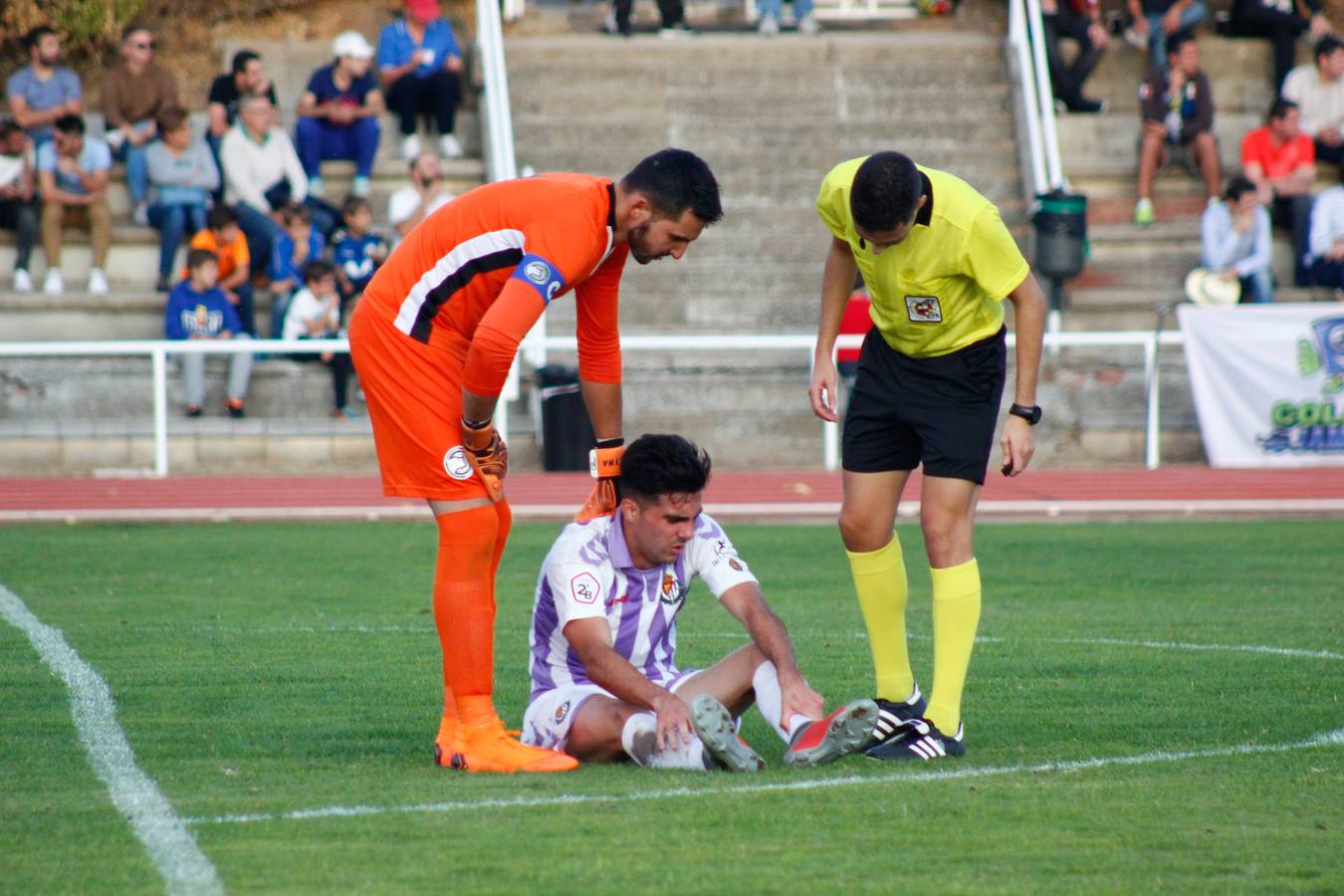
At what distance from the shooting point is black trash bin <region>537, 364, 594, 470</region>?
1614 centimetres

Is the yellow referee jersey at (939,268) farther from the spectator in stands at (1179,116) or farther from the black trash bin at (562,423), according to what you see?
the spectator in stands at (1179,116)

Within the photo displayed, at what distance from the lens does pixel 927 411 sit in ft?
19.5

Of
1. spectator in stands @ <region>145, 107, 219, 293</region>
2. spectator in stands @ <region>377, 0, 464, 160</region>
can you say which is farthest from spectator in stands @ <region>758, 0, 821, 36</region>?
spectator in stands @ <region>145, 107, 219, 293</region>

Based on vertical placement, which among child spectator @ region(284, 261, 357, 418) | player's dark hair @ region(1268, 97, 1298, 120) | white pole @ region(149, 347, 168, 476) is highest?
player's dark hair @ region(1268, 97, 1298, 120)

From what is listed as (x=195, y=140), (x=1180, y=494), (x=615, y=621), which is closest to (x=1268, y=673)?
(x=615, y=621)

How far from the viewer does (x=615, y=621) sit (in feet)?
→ 18.6

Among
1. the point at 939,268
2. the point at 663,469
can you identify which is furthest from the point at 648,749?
the point at 939,268

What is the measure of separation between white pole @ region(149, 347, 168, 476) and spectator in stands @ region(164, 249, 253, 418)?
0.48m

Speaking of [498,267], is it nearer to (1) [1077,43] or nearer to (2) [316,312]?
(2) [316,312]

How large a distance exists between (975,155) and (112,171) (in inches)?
364

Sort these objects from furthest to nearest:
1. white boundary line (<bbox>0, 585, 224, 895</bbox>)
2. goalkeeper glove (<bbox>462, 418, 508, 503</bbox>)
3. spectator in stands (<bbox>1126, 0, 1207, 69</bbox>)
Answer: spectator in stands (<bbox>1126, 0, 1207, 69</bbox>)
goalkeeper glove (<bbox>462, 418, 508, 503</bbox>)
white boundary line (<bbox>0, 585, 224, 895</bbox>)

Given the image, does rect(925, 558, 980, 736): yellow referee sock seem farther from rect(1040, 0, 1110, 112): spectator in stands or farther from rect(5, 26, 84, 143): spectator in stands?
rect(1040, 0, 1110, 112): spectator in stands

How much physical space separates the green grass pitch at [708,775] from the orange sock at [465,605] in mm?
295

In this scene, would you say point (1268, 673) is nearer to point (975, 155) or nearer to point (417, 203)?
point (417, 203)
